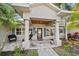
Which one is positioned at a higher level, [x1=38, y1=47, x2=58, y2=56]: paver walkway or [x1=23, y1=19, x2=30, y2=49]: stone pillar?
[x1=23, y1=19, x2=30, y2=49]: stone pillar

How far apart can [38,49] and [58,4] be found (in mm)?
853

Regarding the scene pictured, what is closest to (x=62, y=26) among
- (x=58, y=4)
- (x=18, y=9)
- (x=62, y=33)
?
(x=62, y=33)

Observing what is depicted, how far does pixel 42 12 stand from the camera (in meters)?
3.07

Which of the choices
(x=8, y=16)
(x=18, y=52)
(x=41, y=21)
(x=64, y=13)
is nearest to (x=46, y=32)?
(x=41, y=21)

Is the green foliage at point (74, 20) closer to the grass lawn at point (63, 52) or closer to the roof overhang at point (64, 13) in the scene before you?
the roof overhang at point (64, 13)

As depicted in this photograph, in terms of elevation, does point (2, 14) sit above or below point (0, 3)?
below

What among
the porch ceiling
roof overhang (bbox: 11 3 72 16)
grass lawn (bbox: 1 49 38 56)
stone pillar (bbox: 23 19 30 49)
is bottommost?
grass lawn (bbox: 1 49 38 56)

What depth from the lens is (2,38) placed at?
119 inches

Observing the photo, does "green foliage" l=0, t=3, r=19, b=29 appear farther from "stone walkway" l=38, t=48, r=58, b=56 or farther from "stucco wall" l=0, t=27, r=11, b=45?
"stone walkway" l=38, t=48, r=58, b=56

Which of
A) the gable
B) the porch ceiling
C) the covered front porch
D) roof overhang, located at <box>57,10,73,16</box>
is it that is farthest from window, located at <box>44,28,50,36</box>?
roof overhang, located at <box>57,10,73,16</box>

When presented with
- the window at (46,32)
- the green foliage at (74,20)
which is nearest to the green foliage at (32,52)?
the window at (46,32)

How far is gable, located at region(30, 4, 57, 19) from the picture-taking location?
306cm

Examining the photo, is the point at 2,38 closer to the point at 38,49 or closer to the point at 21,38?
the point at 21,38

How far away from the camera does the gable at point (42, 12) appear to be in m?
3.06
